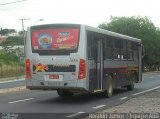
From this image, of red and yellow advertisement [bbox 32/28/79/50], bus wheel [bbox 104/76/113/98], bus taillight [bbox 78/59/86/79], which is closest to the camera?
bus taillight [bbox 78/59/86/79]

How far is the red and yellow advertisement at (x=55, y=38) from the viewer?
17.3 m

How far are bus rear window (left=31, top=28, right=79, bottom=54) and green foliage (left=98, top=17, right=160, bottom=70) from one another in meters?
62.8

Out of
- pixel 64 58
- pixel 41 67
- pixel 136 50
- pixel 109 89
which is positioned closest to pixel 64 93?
pixel 109 89

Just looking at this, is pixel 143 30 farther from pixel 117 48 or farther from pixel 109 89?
pixel 109 89

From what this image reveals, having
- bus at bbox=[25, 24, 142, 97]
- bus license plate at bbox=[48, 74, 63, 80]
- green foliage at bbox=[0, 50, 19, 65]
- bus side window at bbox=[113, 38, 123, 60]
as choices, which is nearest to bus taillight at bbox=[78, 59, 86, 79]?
bus at bbox=[25, 24, 142, 97]

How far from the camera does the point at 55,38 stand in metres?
17.5

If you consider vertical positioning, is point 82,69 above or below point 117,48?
below

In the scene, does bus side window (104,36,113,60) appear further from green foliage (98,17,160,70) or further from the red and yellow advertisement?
green foliage (98,17,160,70)

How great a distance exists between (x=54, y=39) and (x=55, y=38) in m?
0.05

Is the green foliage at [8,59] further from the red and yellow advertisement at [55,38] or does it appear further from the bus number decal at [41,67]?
the bus number decal at [41,67]

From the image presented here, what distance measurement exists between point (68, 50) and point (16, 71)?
162ft

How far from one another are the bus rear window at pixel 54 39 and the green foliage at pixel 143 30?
62.8 meters

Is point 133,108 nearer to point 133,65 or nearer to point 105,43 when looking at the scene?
point 105,43

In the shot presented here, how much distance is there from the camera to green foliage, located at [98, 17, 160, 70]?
80625 millimetres
